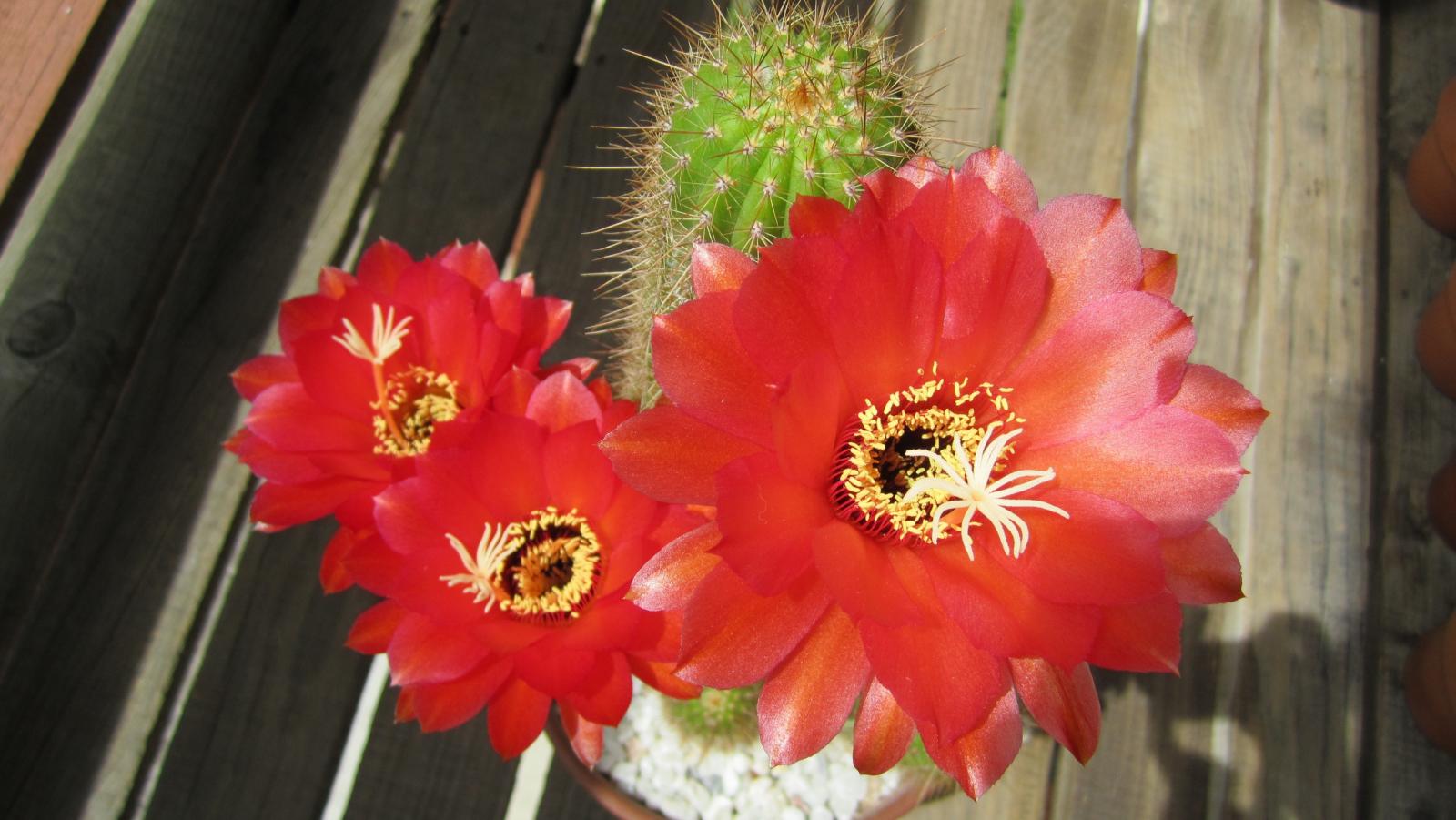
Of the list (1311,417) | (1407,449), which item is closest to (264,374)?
(1311,417)

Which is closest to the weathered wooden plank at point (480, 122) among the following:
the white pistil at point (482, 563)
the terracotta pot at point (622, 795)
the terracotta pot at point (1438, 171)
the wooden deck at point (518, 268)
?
the wooden deck at point (518, 268)

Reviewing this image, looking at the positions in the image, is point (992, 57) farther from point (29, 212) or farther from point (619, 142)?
point (29, 212)

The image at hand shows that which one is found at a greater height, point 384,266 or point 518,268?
point 518,268

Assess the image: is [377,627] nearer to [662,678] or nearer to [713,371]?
[662,678]

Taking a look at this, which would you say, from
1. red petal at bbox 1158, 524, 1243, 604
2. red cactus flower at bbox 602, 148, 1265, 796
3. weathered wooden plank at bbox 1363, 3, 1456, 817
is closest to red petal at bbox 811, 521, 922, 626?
red cactus flower at bbox 602, 148, 1265, 796

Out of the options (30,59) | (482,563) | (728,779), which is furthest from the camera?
(728,779)

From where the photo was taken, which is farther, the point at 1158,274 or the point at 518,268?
the point at 518,268
